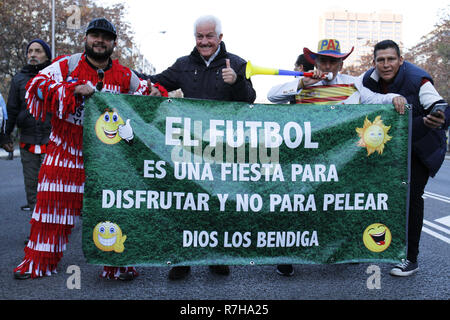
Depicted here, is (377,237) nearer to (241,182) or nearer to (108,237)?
(241,182)

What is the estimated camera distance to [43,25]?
82.8ft

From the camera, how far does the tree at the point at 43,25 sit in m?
23.5

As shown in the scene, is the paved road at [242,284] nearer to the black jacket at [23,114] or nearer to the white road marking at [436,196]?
the black jacket at [23,114]

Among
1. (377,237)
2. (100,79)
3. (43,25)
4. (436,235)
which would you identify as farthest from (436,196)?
(43,25)

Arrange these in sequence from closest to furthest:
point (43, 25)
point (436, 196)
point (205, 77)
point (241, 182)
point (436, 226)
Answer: point (241, 182), point (205, 77), point (436, 226), point (436, 196), point (43, 25)

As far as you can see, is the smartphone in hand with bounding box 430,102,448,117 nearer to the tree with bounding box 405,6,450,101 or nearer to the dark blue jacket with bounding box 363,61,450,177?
the dark blue jacket with bounding box 363,61,450,177

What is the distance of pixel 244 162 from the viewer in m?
3.40

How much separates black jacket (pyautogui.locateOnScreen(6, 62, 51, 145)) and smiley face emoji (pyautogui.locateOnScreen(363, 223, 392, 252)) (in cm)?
358

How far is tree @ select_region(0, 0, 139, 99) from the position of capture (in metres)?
23.5

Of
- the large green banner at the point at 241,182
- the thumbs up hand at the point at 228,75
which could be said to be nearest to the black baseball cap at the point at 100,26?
the large green banner at the point at 241,182

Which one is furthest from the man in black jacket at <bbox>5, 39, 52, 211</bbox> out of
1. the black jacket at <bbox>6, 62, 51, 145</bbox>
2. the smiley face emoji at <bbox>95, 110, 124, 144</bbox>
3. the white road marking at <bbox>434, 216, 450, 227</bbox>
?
the white road marking at <bbox>434, 216, 450, 227</bbox>

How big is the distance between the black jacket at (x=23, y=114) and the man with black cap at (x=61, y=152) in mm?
1557

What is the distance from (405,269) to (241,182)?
156cm
